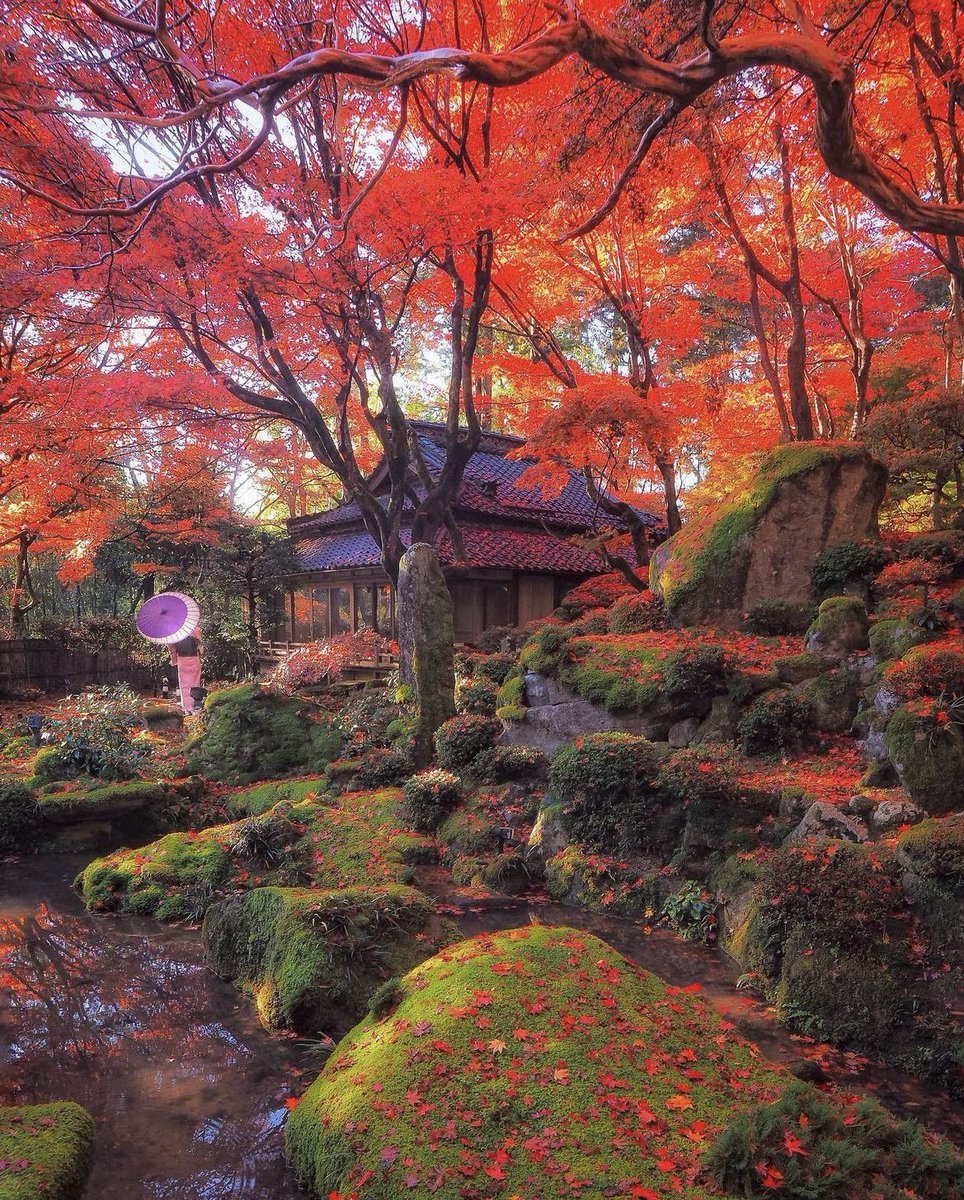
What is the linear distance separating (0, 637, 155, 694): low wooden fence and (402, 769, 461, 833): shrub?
1433 cm

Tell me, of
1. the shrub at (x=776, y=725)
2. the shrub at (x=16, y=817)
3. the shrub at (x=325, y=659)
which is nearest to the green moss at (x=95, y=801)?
the shrub at (x=16, y=817)

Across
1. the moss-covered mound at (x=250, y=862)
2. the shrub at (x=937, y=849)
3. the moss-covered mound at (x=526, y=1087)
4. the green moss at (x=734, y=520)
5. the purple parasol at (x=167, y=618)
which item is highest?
the green moss at (x=734, y=520)

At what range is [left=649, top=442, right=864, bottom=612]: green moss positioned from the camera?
1212 centimetres

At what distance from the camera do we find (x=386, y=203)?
1180 centimetres

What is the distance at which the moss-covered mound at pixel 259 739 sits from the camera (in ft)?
42.4

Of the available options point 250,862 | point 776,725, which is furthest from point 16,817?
point 776,725

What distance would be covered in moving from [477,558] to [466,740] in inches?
350

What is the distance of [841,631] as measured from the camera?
993 cm

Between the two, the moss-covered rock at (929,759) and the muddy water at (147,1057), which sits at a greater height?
the moss-covered rock at (929,759)

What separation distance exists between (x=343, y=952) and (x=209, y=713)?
897 centimetres

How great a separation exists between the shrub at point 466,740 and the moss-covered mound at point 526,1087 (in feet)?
19.0

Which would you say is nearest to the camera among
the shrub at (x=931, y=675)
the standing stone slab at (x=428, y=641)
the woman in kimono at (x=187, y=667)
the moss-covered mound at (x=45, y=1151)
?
the moss-covered mound at (x=45, y=1151)

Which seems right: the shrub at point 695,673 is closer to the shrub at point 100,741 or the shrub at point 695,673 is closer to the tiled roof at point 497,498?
Result: the shrub at point 100,741

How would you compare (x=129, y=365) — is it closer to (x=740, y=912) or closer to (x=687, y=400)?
(x=687, y=400)
